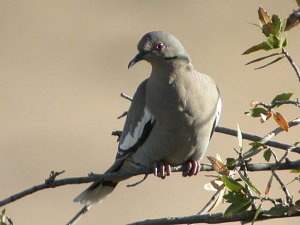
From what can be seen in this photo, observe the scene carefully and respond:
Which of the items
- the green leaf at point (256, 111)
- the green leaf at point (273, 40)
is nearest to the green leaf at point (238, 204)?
the green leaf at point (256, 111)

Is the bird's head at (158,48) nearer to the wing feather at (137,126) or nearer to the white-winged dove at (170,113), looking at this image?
the white-winged dove at (170,113)

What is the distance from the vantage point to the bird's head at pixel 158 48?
→ 11.9 feet

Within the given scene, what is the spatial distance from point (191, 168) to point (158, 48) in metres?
0.65

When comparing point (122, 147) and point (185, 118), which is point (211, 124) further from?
point (122, 147)

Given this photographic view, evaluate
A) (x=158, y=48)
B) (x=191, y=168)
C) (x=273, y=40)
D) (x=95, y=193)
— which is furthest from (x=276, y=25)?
(x=95, y=193)

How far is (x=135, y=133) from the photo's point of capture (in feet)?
12.5

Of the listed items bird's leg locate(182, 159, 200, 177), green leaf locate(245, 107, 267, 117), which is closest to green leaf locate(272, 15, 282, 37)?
green leaf locate(245, 107, 267, 117)

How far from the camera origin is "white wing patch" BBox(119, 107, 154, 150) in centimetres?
376

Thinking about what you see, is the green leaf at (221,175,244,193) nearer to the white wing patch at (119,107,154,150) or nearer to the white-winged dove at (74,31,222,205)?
the white-winged dove at (74,31,222,205)

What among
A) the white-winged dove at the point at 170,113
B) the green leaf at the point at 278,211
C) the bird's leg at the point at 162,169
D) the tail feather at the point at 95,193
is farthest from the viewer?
Answer: the tail feather at the point at 95,193

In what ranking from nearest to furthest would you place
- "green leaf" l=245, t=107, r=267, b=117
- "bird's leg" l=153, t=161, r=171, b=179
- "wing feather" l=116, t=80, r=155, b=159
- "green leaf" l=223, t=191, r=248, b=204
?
"green leaf" l=223, t=191, r=248, b=204
"green leaf" l=245, t=107, r=267, b=117
"bird's leg" l=153, t=161, r=171, b=179
"wing feather" l=116, t=80, r=155, b=159

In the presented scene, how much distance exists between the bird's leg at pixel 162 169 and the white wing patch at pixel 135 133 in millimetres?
178

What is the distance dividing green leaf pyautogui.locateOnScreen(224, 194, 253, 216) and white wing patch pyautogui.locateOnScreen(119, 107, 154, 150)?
177 centimetres

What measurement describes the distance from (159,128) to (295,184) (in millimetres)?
5786
